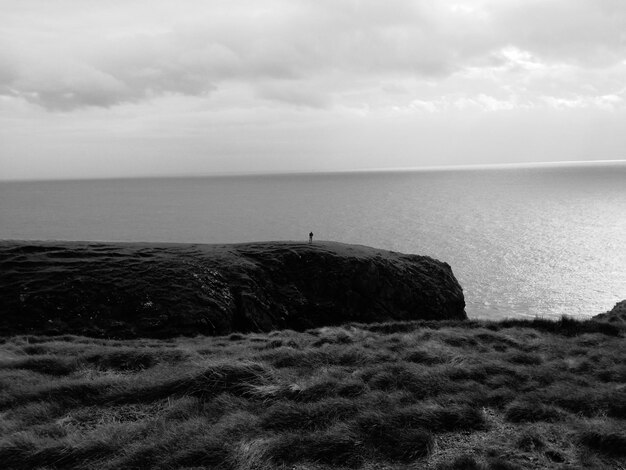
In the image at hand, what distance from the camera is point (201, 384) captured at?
9930 millimetres

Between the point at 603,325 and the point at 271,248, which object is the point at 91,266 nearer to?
the point at 271,248

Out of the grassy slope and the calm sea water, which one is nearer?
the grassy slope

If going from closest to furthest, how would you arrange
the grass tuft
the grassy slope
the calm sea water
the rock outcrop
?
the grassy slope
the grass tuft
the rock outcrop
the calm sea water

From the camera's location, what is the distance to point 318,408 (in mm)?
8836

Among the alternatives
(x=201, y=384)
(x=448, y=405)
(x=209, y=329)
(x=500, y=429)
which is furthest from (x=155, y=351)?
(x=209, y=329)

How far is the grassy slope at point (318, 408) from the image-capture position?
7.44 metres

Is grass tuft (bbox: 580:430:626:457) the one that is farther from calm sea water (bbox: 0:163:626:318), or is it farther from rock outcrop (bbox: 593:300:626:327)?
calm sea water (bbox: 0:163:626:318)

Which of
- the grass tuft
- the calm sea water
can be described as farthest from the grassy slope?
the calm sea water

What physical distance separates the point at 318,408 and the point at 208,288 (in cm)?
2051

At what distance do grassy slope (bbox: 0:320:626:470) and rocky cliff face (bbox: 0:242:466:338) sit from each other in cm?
1084

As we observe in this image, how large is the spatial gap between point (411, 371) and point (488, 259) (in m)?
75.3

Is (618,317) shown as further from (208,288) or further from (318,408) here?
(208,288)

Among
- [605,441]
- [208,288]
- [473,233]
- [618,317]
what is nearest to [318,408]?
[605,441]

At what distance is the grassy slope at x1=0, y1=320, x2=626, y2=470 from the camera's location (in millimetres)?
7441
